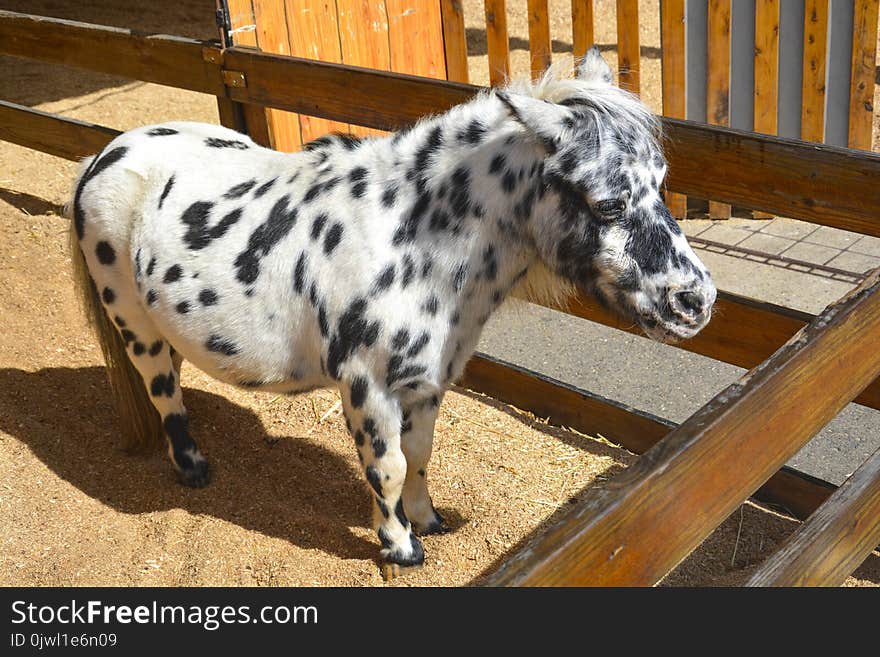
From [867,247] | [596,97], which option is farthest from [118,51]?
[867,247]

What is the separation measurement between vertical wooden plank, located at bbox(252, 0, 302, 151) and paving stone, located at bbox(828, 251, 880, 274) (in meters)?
3.48

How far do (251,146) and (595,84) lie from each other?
4.84 feet

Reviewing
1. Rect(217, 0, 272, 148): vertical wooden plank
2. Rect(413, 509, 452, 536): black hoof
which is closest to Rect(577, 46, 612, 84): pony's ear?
Rect(413, 509, 452, 536): black hoof

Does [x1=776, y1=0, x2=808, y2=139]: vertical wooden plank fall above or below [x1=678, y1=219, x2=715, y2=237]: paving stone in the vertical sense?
above

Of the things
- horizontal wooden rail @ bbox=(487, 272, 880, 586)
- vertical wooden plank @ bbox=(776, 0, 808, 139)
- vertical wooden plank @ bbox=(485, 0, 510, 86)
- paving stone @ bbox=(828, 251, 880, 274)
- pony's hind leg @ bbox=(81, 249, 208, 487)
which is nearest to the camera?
horizontal wooden rail @ bbox=(487, 272, 880, 586)

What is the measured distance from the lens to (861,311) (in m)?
2.11

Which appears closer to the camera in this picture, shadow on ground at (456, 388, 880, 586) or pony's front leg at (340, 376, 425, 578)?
pony's front leg at (340, 376, 425, 578)

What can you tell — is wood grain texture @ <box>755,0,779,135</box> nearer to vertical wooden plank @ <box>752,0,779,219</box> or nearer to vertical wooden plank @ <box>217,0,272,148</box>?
vertical wooden plank @ <box>752,0,779,219</box>

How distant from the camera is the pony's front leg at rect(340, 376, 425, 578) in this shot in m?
3.09

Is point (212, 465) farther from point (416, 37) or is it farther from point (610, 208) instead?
point (416, 37)

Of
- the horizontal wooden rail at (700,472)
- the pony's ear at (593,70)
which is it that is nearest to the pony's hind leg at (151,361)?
the pony's ear at (593,70)

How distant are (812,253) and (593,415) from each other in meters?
2.63

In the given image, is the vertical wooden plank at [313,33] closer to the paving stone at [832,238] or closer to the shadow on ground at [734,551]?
the paving stone at [832,238]
